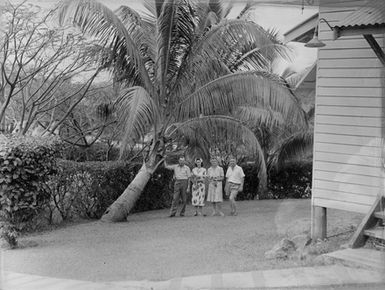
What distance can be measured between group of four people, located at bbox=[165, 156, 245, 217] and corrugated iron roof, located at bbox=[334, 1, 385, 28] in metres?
2.48

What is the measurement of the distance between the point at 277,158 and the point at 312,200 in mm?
866

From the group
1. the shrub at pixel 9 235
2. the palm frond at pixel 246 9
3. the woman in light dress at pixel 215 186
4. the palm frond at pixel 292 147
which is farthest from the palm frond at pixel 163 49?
the shrub at pixel 9 235

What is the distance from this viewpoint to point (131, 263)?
16.5 ft

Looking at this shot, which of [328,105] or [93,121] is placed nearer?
[328,105]

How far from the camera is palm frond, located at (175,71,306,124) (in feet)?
22.2

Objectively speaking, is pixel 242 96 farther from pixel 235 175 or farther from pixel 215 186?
pixel 215 186

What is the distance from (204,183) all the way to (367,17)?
3.24 metres

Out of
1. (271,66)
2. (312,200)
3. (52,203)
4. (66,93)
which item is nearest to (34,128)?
(66,93)

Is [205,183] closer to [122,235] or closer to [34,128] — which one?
[122,235]

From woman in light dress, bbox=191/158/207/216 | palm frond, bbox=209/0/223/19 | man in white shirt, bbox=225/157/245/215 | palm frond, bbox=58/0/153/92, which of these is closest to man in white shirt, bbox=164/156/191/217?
woman in light dress, bbox=191/158/207/216

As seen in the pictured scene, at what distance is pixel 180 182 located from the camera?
24.2 feet

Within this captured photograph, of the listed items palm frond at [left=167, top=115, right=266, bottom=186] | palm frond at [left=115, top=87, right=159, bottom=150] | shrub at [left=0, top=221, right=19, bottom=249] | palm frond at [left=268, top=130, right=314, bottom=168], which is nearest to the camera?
shrub at [left=0, top=221, right=19, bottom=249]

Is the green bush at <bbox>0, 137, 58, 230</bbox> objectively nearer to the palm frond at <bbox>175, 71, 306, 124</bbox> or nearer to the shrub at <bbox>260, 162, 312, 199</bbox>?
the palm frond at <bbox>175, 71, 306, 124</bbox>

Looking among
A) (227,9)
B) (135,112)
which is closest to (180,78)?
(135,112)
